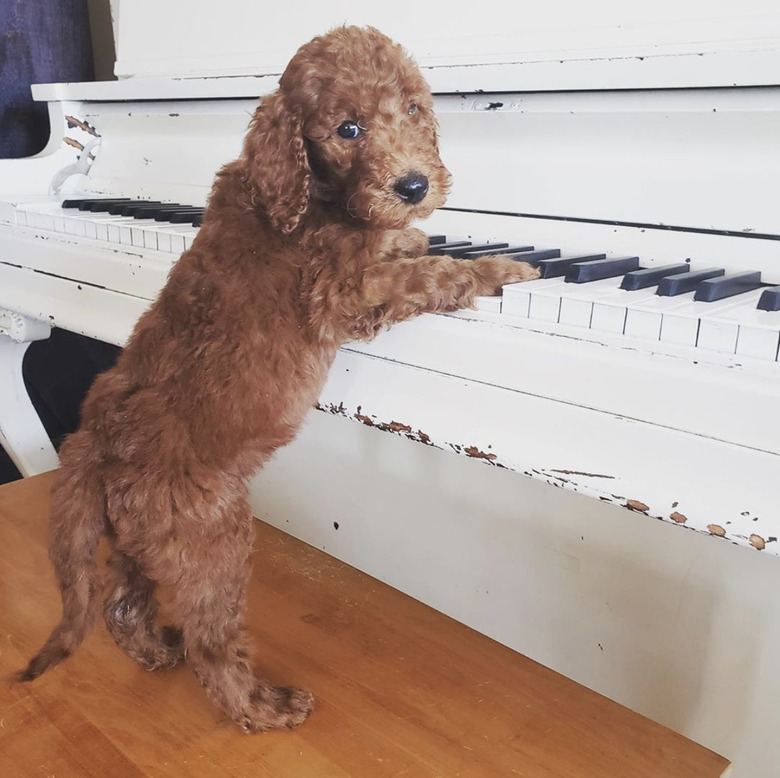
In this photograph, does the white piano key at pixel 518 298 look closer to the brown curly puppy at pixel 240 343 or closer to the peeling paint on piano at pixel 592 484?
the brown curly puppy at pixel 240 343

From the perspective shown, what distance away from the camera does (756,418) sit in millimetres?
628

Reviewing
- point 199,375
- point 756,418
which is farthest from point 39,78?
point 756,418

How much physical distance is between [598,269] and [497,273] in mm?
102

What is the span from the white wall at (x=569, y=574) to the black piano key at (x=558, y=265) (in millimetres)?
528

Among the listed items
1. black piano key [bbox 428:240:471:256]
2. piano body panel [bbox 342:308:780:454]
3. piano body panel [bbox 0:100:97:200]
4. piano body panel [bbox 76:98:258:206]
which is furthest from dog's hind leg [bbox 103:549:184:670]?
piano body panel [bbox 0:100:97:200]

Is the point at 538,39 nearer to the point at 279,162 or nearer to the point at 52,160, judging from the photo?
the point at 279,162

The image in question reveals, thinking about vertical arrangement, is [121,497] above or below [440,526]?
above

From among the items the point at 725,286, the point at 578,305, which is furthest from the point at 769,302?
the point at 578,305

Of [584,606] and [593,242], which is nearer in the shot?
[593,242]

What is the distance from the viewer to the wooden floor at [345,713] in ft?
2.62

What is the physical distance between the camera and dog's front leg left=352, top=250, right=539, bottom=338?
788 mm

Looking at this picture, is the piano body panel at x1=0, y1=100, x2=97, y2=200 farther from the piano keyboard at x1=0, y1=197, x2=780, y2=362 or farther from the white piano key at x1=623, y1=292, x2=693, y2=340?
the white piano key at x1=623, y1=292, x2=693, y2=340

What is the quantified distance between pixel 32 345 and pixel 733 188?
187 centimetres

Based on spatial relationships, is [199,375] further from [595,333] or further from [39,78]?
[39,78]
